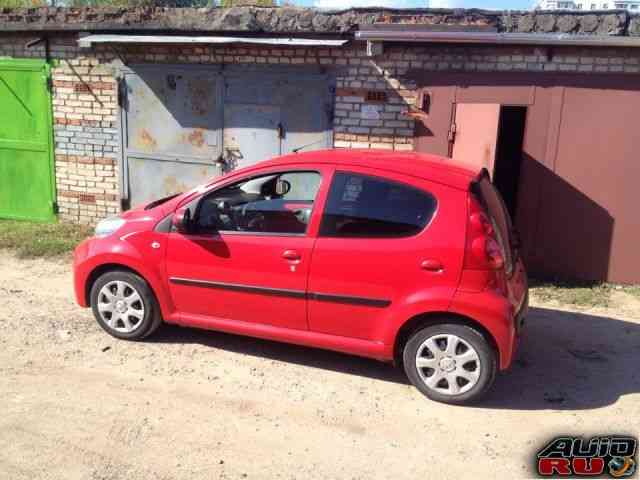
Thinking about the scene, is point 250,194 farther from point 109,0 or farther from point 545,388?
point 109,0

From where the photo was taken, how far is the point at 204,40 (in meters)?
7.27

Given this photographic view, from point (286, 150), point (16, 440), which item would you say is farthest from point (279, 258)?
point (286, 150)

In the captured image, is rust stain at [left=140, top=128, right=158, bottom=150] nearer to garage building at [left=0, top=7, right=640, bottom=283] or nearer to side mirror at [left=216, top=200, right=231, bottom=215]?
garage building at [left=0, top=7, right=640, bottom=283]

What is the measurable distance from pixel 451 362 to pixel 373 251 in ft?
2.97

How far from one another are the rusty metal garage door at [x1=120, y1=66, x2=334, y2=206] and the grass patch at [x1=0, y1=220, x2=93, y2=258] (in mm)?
906

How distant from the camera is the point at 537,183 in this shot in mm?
7211

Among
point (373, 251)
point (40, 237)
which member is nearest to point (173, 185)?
point (40, 237)

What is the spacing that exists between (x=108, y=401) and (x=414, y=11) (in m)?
5.26

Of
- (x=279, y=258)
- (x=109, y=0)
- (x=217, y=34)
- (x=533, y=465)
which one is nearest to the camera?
(x=533, y=465)

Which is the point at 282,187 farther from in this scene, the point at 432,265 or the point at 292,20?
the point at 292,20

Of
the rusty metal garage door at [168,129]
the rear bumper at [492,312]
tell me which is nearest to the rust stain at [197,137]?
the rusty metal garage door at [168,129]

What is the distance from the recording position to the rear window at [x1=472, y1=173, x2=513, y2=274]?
427 cm

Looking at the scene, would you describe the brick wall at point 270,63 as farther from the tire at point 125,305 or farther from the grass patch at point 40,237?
the tire at point 125,305

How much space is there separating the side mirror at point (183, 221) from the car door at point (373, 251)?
3.37 ft
